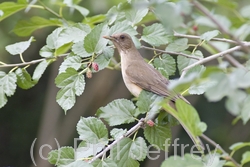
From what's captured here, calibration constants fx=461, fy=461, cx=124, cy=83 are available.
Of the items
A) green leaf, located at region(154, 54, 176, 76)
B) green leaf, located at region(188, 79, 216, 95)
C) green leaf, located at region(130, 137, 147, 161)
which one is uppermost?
green leaf, located at region(188, 79, 216, 95)

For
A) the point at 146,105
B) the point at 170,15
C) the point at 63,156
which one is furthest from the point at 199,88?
the point at 170,15

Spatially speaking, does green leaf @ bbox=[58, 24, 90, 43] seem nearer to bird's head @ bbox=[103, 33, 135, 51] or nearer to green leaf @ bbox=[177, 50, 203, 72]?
bird's head @ bbox=[103, 33, 135, 51]

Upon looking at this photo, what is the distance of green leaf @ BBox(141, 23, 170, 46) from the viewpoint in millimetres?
2848

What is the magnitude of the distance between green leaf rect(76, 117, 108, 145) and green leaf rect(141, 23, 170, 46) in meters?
0.76

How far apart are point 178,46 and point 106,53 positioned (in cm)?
49

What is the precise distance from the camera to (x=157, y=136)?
2.45 m

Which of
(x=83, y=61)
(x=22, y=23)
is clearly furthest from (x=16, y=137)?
(x=83, y=61)

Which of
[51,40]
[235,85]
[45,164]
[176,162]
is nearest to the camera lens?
[235,85]

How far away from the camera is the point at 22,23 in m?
3.38

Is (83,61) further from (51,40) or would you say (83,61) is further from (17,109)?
(17,109)

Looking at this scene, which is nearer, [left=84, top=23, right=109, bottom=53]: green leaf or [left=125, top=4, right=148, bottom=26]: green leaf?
[left=84, top=23, right=109, bottom=53]: green leaf

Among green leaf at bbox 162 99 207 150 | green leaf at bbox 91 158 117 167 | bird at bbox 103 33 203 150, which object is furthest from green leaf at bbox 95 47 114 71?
green leaf at bbox 162 99 207 150

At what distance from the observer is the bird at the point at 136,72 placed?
3.15m

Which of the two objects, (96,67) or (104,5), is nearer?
(96,67)
